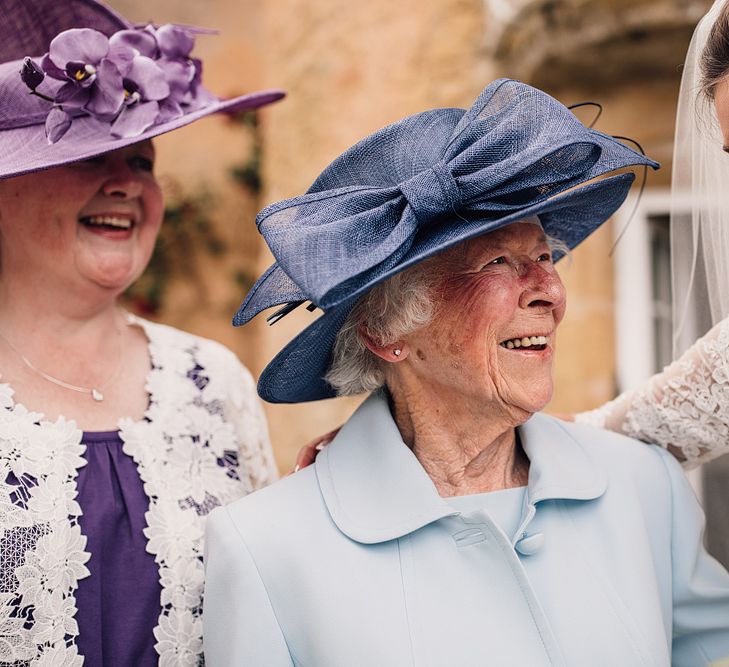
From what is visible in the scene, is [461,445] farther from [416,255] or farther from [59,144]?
[59,144]

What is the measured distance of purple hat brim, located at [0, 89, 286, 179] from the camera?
2180 mm

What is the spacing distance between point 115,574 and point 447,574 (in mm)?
830

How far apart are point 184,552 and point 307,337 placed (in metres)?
0.65

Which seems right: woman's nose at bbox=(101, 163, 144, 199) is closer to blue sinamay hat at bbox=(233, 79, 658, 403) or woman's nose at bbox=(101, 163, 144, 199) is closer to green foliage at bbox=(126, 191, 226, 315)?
blue sinamay hat at bbox=(233, 79, 658, 403)

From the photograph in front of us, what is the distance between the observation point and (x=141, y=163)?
244cm

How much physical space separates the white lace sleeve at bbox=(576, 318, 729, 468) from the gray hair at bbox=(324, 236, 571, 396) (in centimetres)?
41

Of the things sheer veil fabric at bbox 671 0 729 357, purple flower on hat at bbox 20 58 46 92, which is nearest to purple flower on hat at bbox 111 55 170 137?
purple flower on hat at bbox 20 58 46 92

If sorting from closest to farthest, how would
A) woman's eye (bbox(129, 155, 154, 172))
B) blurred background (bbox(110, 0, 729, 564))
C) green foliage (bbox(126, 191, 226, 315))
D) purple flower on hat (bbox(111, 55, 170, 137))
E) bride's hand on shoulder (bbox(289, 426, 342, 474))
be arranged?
1. bride's hand on shoulder (bbox(289, 426, 342, 474))
2. purple flower on hat (bbox(111, 55, 170, 137))
3. woman's eye (bbox(129, 155, 154, 172))
4. blurred background (bbox(110, 0, 729, 564))
5. green foliage (bbox(126, 191, 226, 315))

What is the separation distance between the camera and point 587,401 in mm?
4078

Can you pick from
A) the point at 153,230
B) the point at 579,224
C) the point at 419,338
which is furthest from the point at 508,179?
the point at 153,230

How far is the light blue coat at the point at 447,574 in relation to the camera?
1.72 metres

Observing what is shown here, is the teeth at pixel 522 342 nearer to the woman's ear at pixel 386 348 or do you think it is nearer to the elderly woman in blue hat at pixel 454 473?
the elderly woman in blue hat at pixel 454 473

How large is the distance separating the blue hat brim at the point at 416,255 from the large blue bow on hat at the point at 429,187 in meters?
0.02

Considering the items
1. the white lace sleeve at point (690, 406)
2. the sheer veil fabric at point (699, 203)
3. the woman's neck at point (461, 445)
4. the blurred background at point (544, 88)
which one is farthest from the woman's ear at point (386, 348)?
the blurred background at point (544, 88)
